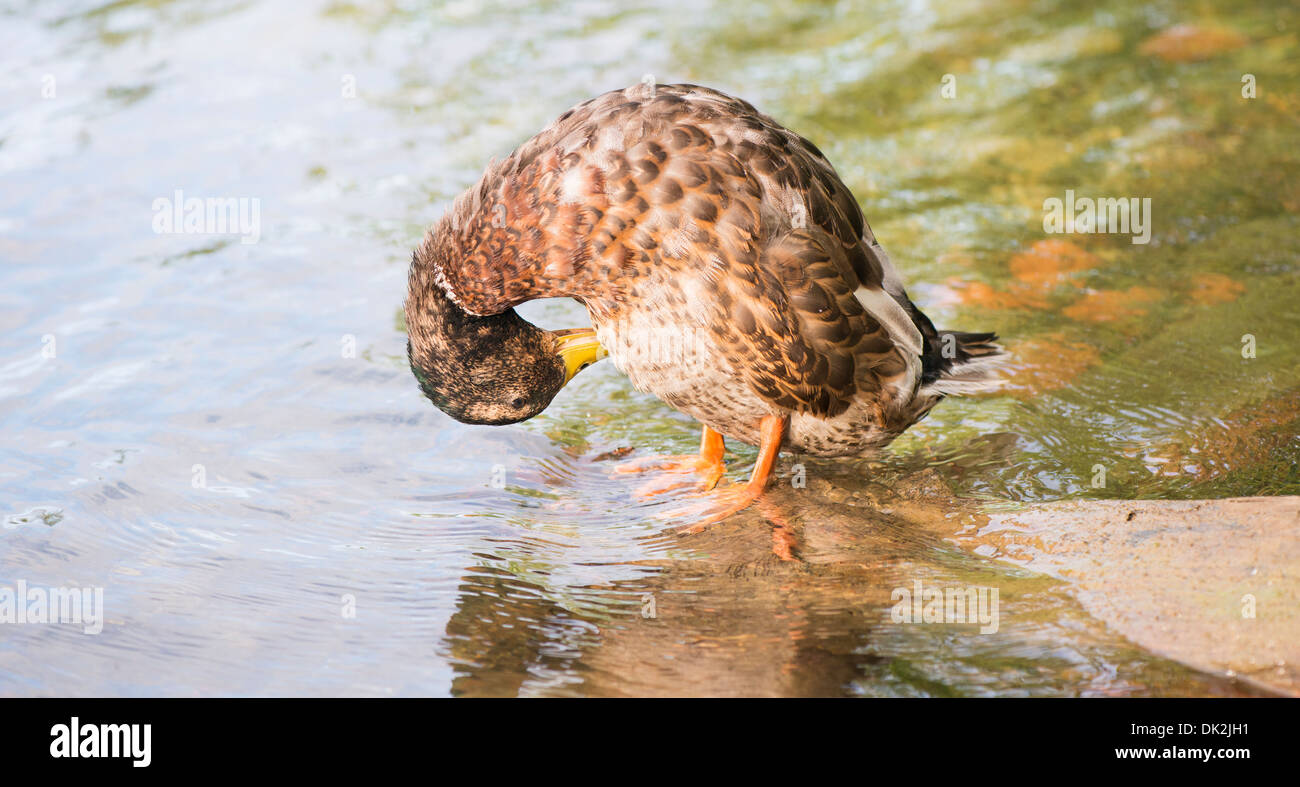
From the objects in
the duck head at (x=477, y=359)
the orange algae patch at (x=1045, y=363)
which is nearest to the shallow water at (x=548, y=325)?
the orange algae patch at (x=1045, y=363)

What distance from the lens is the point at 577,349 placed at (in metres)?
5.07

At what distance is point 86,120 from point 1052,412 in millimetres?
7076

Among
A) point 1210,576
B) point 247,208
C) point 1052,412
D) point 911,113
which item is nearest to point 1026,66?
point 911,113

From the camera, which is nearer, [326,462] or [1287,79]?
[326,462]

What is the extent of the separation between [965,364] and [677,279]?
1581mm

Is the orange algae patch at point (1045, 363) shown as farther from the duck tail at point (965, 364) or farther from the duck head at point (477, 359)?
the duck head at point (477, 359)

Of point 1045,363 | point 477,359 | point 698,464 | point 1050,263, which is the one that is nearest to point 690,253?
point 477,359

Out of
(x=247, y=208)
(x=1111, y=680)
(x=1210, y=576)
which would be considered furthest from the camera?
(x=247, y=208)

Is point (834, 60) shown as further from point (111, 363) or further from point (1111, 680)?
point (1111, 680)

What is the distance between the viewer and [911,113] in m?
9.20

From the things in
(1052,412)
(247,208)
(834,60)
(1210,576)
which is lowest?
(1210,576)

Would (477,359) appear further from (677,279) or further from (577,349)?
(677,279)

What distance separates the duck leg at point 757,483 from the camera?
501cm

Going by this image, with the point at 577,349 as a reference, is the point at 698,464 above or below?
below
